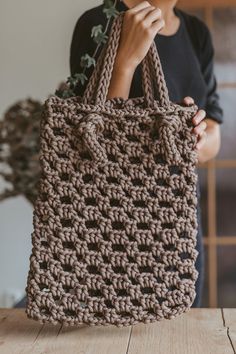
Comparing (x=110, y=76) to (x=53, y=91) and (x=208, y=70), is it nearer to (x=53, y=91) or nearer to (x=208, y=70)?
(x=208, y=70)

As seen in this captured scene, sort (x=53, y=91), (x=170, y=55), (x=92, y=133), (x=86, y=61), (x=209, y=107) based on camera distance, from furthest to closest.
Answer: (x=53, y=91)
(x=209, y=107)
(x=170, y=55)
(x=86, y=61)
(x=92, y=133)

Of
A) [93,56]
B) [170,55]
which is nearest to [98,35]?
[93,56]

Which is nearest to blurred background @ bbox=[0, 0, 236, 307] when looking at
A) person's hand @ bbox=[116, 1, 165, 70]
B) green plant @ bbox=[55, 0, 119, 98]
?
green plant @ bbox=[55, 0, 119, 98]

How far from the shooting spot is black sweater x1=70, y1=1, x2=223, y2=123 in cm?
105

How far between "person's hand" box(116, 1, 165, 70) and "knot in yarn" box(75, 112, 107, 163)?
0.11 m

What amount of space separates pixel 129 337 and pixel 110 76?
0.36m

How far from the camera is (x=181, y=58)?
1.16 metres

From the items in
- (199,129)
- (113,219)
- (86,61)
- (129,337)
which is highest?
(86,61)

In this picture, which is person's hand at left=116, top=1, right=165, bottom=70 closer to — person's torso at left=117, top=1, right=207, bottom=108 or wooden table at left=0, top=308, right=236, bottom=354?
person's torso at left=117, top=1, right=207, bottom=108

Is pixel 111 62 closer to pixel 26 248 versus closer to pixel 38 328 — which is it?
pixel 38 328

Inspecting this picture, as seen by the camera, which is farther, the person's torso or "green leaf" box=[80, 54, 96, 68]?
the person's torso

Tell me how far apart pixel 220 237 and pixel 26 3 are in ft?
3.67

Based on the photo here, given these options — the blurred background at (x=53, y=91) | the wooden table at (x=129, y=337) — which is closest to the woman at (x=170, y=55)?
the wooden table at (x=129, y=337)

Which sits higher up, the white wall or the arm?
the white wall
